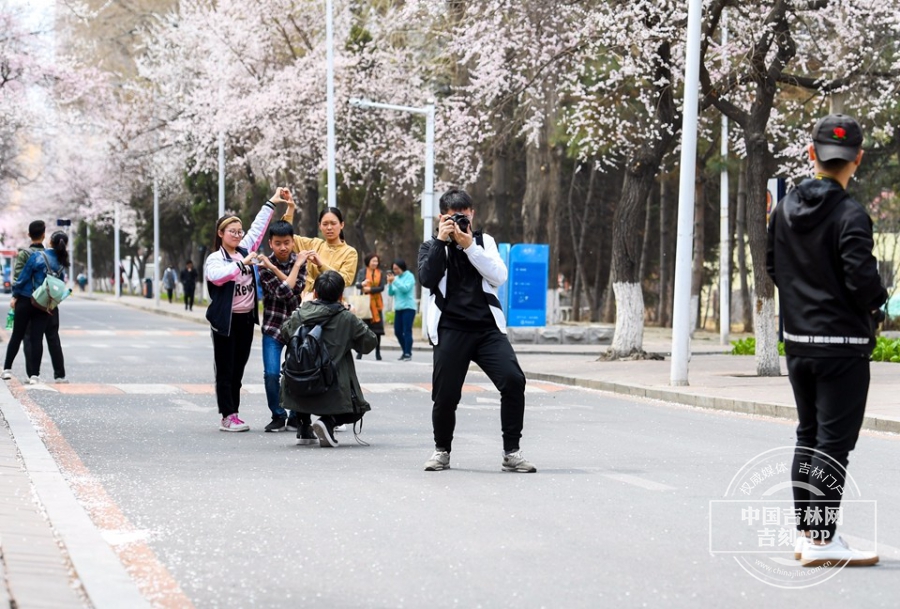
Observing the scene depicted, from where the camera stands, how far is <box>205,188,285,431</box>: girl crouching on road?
43.8 ft

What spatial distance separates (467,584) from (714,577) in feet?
3.46

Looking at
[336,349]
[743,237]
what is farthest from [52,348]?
[743,237]

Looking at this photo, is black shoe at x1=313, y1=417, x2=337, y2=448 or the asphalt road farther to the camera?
black shoe at x1=313, y1=417, x2=337, y2=448

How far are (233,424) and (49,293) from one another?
621 centimetres

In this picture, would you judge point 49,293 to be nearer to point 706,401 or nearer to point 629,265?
point 706,401

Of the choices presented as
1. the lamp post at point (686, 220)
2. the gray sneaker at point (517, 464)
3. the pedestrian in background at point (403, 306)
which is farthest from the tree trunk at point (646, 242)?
the gray sneaker at point (517, 464)

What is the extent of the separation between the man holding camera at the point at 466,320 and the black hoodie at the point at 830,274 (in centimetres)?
351

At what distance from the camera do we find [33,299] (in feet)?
63.4

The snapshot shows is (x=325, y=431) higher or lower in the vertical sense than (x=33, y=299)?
lower

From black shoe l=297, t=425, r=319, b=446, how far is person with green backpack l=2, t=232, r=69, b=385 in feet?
24.7

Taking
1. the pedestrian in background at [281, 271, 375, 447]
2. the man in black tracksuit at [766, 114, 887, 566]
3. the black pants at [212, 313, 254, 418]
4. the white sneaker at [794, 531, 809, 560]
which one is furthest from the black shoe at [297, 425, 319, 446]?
the man in black tracksuit at [766, 114, 887, 566]

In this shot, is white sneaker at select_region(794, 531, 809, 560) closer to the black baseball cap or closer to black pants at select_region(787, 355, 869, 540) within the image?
black pants at select_region(787, 355, 869, 540)

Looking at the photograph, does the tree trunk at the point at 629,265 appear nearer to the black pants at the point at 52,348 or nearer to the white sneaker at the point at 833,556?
the black pants at the point at 52,348

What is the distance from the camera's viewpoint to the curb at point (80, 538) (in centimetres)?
628
